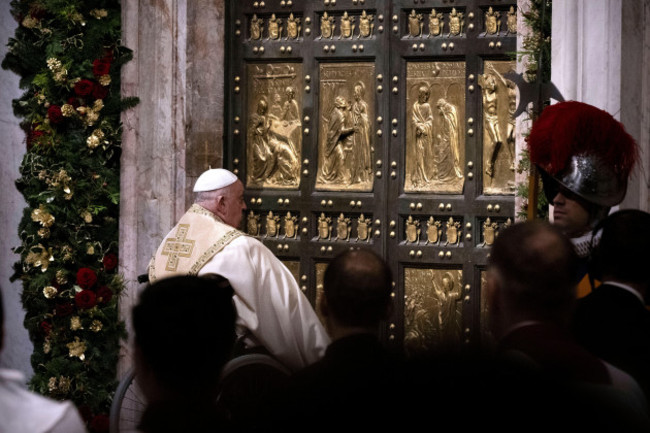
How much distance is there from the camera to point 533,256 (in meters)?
2.79

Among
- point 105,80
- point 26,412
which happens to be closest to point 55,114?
point 105,80

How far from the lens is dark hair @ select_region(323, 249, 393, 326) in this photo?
310 cm

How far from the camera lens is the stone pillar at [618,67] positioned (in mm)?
5965

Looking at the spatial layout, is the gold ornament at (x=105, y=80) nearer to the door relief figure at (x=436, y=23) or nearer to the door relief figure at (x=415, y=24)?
the door relief figure at (x=415, y=24)

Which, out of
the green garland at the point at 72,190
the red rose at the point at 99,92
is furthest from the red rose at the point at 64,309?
the red rose at the point at 99,92

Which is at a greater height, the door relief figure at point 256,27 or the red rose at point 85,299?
the door relief figure at point 256,27

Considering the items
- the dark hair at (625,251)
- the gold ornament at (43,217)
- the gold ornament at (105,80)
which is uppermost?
the gold ornament at (105,80)

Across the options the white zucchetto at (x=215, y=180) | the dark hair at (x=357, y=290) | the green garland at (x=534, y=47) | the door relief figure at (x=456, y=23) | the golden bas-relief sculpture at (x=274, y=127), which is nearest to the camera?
the dark hair at (x=357, y=290)

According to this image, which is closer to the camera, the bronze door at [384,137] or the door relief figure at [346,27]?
the bronze door at [384,137]

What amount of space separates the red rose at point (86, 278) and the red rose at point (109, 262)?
14cm

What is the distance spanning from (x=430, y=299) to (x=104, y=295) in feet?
7.79

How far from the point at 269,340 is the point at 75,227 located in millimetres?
2568

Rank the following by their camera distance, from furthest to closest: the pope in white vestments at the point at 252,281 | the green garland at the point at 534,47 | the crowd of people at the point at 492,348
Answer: the green garland at the point at 534,47, the pope in white vestments at the point at 252,281, the crowd of people at the point at 492,348

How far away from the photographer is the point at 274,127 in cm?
779
